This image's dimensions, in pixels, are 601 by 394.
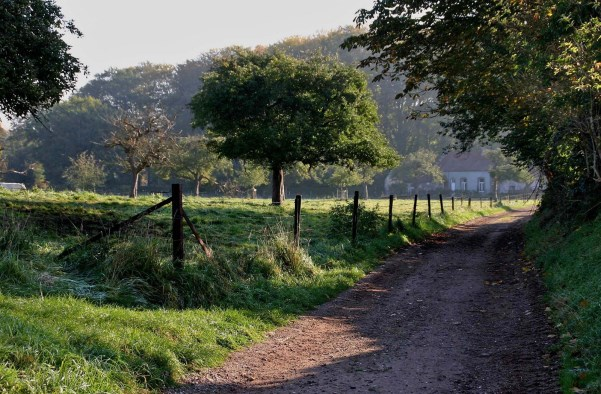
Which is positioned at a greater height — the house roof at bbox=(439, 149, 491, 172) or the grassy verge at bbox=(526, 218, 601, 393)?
the house roof at bbox=(439, 149, 491, 172)

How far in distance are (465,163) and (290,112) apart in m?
79.2

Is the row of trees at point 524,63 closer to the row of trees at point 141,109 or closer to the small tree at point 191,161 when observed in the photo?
the small tree at point 191,161

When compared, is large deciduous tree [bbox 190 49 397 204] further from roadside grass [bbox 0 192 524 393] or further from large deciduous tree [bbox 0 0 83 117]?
roadside grass [bbox 0 192 524 393]

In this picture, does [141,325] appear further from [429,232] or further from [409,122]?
[409,122]

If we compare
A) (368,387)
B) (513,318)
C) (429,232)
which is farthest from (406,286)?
(429,232)

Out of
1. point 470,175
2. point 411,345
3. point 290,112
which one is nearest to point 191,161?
point 290,112

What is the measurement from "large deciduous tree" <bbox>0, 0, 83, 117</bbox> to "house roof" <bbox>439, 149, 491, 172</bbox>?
93.5 meters

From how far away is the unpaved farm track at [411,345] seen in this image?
6473 mm

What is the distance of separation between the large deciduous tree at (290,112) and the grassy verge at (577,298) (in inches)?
775

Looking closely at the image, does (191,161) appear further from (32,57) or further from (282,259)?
(282,259)

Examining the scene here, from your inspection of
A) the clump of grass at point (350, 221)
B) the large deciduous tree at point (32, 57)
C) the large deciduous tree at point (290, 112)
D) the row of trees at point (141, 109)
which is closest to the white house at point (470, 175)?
the row of trees at point (141, 109)

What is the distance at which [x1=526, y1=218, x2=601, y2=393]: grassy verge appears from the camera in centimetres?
616

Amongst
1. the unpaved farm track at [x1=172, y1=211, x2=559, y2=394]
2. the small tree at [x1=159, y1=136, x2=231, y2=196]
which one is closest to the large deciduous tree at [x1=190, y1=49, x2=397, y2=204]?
the unpaved farm track at [x1=172, y1=211, x2=559, y2=394]

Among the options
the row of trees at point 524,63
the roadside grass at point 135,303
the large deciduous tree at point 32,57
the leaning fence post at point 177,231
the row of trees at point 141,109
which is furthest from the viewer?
the row of trees at point 141,109
